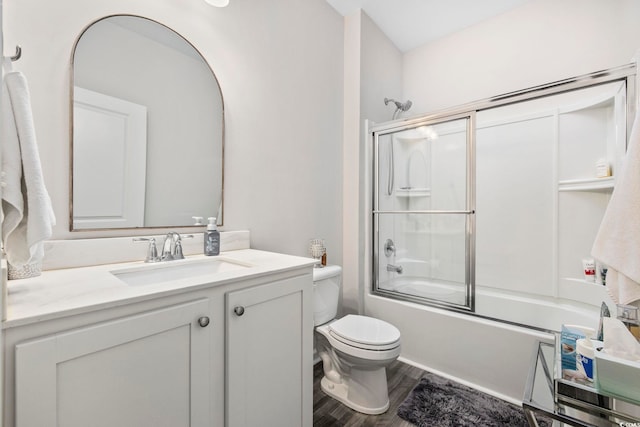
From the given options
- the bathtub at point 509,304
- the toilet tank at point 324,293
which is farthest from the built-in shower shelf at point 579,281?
the toilet tank at point 324,293

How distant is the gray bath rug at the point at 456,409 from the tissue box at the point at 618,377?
95 cm

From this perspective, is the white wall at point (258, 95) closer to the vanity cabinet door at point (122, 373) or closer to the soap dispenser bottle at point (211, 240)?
the soap dispenser bottle at point (211, 240)

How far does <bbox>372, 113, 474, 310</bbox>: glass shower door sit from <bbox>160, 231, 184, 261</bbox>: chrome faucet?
1616mm

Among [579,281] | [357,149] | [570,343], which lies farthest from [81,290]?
[579,281]

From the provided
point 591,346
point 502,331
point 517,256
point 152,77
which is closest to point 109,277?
point 152,77

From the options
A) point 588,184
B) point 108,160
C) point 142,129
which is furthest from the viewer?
point 588,184

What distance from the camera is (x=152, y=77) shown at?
1.35 metres

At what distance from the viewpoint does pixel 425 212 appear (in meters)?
2.31

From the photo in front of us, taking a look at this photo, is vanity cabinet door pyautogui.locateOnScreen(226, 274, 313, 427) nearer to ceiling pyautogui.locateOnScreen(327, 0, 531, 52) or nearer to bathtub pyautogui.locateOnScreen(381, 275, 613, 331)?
bathtub pyautogui.locateOnScreen(381, 275, 613, 331)

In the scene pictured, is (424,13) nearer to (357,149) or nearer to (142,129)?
(357,149)

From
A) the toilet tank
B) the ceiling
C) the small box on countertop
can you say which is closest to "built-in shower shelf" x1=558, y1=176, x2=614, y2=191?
the small box on countertop

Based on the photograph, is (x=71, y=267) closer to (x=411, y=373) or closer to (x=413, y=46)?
(x=411, y=373)

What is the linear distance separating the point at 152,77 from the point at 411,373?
236 cm

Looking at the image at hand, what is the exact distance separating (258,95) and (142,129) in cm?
72
